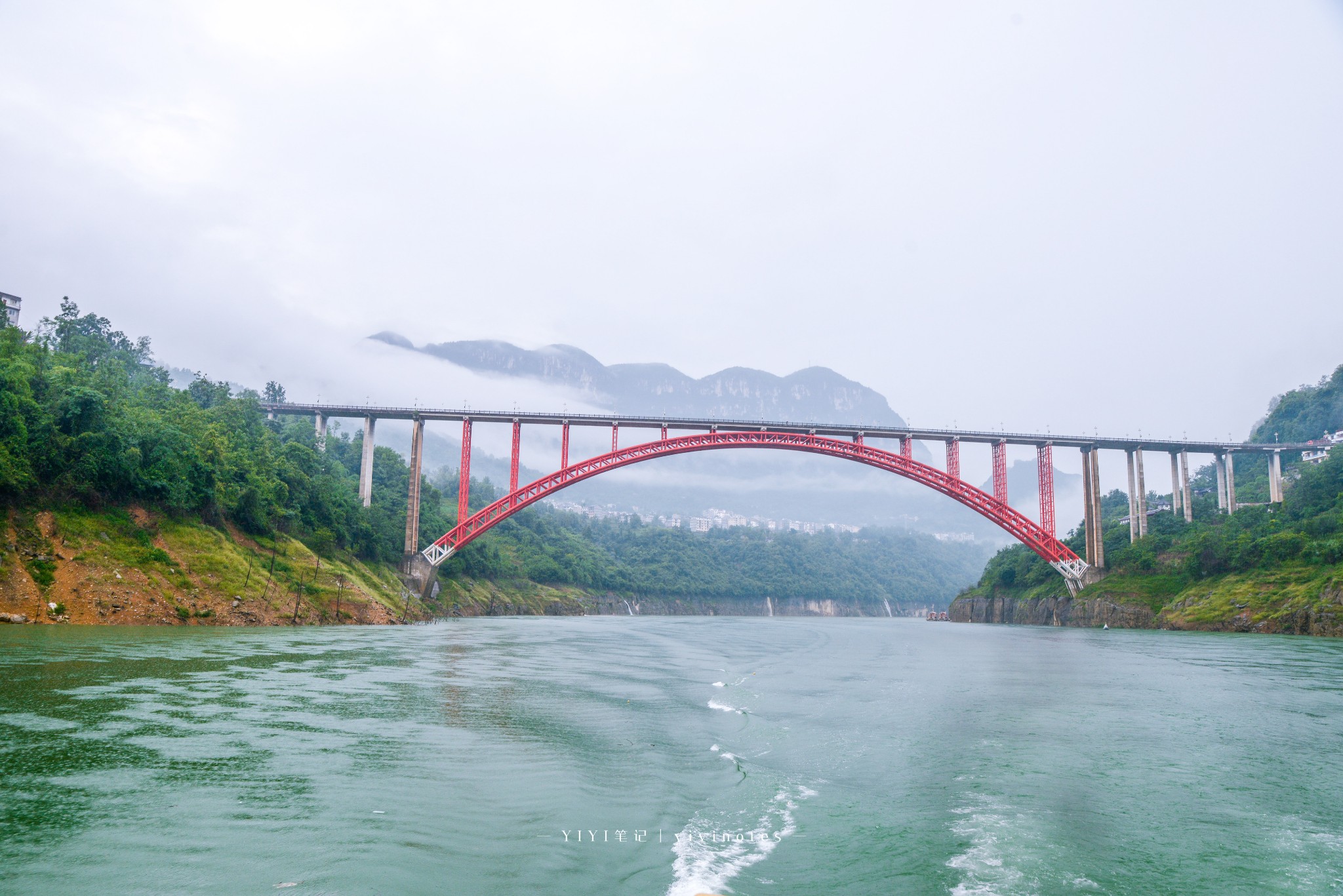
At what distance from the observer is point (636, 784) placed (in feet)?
29.4

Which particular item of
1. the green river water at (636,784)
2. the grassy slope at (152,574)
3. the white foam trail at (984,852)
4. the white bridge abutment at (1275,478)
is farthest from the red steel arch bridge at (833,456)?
the white foam trail at (984,852)

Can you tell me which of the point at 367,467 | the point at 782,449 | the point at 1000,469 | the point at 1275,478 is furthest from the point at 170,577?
the point at 1275,478

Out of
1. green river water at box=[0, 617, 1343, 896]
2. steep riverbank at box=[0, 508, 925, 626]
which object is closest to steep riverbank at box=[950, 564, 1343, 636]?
green river water at box=[0, 617, 1343, 896]

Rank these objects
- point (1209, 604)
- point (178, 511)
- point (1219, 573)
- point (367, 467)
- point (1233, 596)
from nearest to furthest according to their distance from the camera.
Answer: point (178, 511), point (1233, 596), point (1209, 604), point (1219, 573), point (367, 467)

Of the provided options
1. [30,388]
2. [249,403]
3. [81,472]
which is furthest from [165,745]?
[249,403]

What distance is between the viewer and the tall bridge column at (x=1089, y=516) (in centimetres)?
6247

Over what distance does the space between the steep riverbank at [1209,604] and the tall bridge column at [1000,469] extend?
9.63 m

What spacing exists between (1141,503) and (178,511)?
216 ft

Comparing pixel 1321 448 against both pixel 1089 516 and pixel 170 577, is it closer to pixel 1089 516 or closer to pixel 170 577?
pixel 1089 516

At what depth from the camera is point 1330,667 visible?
23.8 metres

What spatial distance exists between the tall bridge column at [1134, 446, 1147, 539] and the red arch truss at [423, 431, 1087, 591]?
5266 millimetres

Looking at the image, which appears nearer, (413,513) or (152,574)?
(152,574)

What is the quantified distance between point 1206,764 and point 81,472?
122ft

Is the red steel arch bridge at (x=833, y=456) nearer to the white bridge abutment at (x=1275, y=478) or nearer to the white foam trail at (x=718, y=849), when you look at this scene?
the white bridge abutment at (x=1275, y=478)
